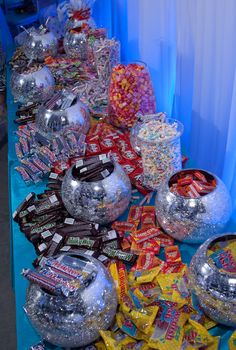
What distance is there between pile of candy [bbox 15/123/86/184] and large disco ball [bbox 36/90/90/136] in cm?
2

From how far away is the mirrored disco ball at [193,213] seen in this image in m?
1.11

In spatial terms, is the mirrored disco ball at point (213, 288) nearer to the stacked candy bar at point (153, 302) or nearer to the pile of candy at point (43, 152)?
the stacked candy bar at point (153, 302)

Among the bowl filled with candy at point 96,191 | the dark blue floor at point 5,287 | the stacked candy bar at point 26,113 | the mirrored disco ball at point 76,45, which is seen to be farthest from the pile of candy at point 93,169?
the mirrored disco ball at point 76,45

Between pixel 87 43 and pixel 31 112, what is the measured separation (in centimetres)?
63

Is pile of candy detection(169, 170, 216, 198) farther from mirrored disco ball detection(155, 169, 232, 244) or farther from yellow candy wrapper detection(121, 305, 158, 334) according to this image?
yellow candy wrapper detection(121, 305, 158, 334)

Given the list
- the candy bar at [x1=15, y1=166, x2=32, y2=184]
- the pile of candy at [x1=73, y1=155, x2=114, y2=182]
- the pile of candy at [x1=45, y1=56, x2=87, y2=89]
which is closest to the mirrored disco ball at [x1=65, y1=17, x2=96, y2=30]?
the pile of candy at [x1=45, y1=56, x2=87, y2=89]

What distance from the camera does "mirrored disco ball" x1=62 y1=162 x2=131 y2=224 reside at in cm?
121

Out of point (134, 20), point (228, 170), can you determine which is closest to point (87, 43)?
point (134, 20)

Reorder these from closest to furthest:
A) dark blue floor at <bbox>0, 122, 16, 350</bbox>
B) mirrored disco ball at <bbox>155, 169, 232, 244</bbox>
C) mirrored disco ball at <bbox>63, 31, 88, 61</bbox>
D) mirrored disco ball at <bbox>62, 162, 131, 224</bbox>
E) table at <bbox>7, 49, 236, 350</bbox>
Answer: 1. table at <bbox>7, 49, 236, 350</bbox>
2. mirrored disco ball at <bbox>155, 169, 232, 244</bbox>
3. mirrored disco ball at <bbox>62, 162, 131, 224</bbox>
4. dark blue floor at <bbox>0, 122, 16, 350</bbox>
5. mirrored disco ball at <bbox>63, 31, 88, 61</bbox>

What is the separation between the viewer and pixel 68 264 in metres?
0.97

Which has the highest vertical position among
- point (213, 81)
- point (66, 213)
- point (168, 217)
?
point (213, 81)

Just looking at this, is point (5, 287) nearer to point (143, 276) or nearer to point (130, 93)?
point (130, 93)

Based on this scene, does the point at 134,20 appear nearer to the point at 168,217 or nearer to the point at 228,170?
the point at 228,170

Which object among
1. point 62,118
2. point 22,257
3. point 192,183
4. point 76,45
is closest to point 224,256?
point 192,183
